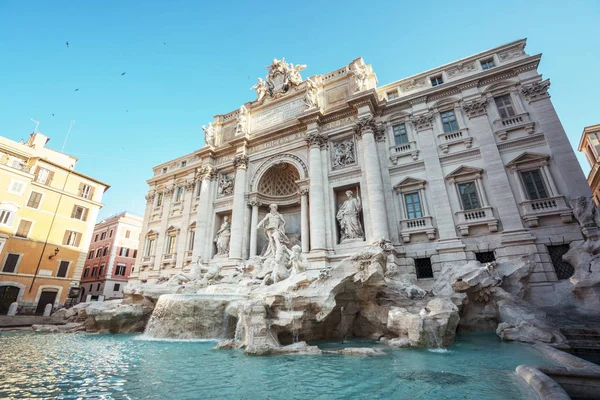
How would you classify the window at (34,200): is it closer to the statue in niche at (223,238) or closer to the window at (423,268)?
the statue in niche at (223,238)

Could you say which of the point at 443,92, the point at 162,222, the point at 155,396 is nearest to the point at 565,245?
the point at 443,92

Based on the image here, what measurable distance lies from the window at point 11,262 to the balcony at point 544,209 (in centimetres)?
3370

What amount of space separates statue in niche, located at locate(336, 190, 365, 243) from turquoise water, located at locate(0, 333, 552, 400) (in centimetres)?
815

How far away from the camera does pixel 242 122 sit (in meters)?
21.3

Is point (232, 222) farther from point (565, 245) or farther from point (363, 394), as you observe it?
point (565, 245)

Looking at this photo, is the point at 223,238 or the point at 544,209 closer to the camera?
the point at 544,209

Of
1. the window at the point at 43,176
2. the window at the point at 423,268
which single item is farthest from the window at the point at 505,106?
the window at the point at 43,176

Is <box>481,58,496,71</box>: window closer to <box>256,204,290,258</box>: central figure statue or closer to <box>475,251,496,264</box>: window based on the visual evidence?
<box>475,251,496,264</box>: window

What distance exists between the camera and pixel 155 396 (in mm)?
3920

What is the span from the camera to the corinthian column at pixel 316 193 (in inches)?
604

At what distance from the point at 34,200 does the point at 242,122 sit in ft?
63.9

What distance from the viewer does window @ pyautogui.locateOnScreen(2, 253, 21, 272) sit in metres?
21.5

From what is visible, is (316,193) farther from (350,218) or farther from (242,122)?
(242,122)

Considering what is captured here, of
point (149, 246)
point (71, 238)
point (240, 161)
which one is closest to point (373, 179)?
point (240, 161)
